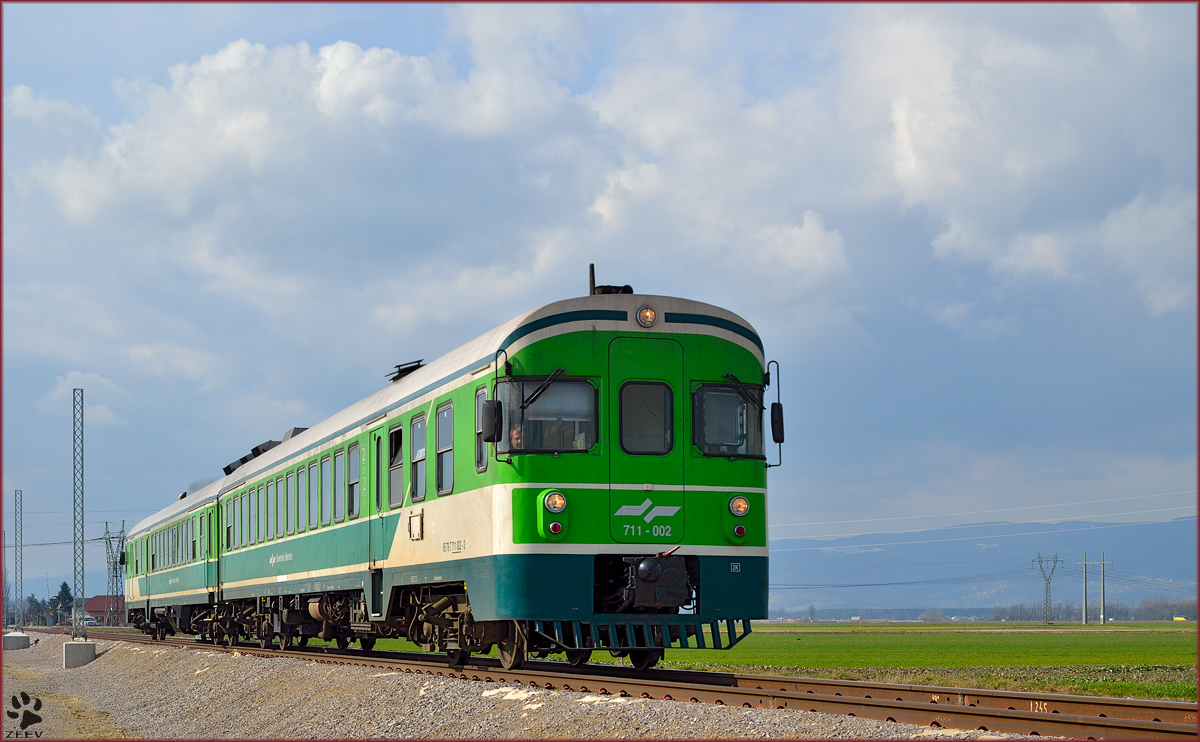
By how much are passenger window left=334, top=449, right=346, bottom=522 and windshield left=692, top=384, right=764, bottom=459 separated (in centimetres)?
720

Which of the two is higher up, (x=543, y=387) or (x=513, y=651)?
(x=543, y=387)

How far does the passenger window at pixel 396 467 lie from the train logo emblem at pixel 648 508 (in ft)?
13.5

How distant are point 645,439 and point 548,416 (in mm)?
1082

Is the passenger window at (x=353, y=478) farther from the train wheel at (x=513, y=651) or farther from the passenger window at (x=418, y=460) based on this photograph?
the train wheel at (x=513, y=651)

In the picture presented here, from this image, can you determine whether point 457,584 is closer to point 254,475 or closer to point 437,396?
point 437,396

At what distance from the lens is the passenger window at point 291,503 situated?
72.2 feet

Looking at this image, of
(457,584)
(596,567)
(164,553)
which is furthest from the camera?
(164,553)

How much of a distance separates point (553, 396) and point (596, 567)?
6.06 ft

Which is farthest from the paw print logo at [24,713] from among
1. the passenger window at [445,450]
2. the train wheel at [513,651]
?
the train wheel at [513,651]

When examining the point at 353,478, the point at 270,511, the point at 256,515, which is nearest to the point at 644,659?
the point at 353,478

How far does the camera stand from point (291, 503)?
2223cm

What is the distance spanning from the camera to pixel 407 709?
1321cm

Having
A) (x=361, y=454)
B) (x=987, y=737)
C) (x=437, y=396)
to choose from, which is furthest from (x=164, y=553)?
(x=987, y=737)
